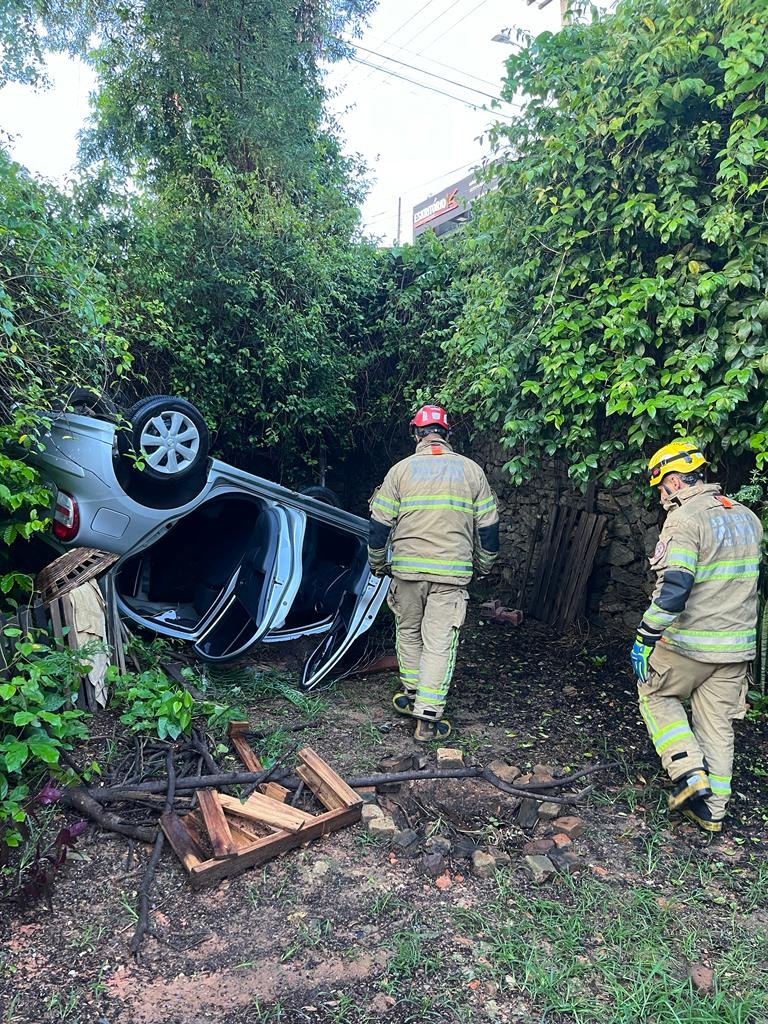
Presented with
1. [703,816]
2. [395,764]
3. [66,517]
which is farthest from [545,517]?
[66,517]

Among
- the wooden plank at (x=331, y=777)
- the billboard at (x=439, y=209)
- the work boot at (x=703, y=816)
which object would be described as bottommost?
the wooden plank at (x=331, y=777)

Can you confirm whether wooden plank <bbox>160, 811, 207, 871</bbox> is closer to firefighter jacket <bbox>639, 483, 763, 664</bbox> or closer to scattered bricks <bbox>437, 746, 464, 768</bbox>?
scattered bricks <bbox>437, 746, 464, 768</bbox>

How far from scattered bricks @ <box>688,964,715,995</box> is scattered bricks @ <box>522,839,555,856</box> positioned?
747mm

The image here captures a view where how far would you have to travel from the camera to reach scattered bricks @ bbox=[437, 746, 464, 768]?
11.6 ft

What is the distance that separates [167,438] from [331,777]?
6.96 feet

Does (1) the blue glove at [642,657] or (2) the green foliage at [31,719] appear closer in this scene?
(2) the green foliage at [31,719]

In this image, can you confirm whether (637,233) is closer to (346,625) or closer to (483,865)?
(346,625)

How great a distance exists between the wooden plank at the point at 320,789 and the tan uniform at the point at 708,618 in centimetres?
162

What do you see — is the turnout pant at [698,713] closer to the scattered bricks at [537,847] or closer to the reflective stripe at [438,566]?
the scattered bricks at [537,847]

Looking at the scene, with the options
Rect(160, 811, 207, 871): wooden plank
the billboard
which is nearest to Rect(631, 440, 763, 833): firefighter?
Rect(160, 811, 207, 871): wooden plank

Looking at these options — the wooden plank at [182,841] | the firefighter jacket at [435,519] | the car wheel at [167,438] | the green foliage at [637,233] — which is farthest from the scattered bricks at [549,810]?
the car wheel at [167,438]

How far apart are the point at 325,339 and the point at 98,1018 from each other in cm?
533

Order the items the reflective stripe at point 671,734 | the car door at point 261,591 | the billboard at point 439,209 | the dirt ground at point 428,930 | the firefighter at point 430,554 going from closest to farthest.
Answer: the dirt ground at point 428,930 → the reflective stripe at point 671,734 → the firefighter at point 430,554 → the car door at point 261,591 → the billboard at point 439,209

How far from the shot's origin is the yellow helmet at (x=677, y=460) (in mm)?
3277
